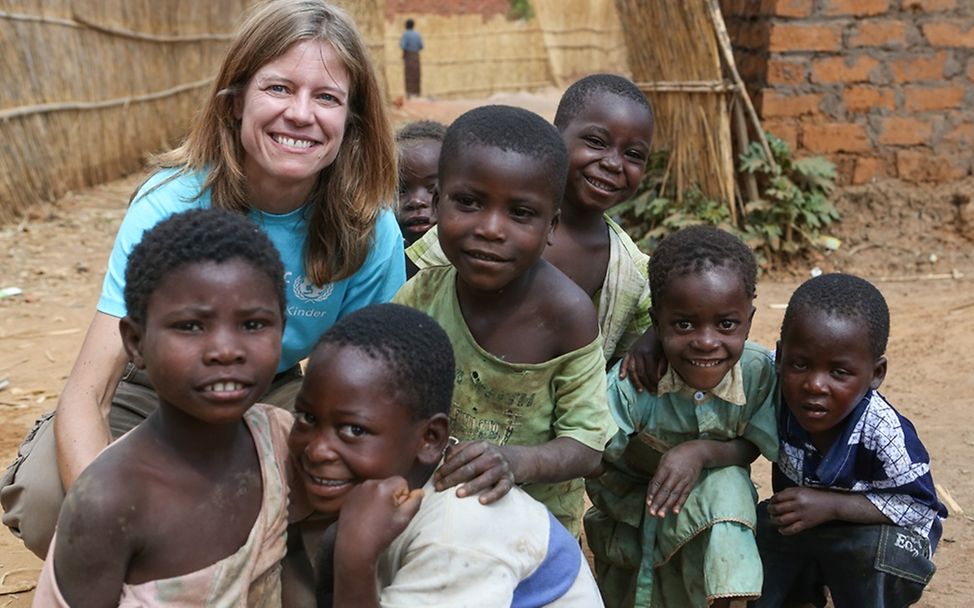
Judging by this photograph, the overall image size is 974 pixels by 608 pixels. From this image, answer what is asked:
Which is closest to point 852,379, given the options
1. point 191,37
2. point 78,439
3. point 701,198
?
point 78,439

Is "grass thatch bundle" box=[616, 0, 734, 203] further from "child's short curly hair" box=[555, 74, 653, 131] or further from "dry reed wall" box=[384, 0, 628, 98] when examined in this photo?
"dry reed wall" box=[384, 0, 628, 98]

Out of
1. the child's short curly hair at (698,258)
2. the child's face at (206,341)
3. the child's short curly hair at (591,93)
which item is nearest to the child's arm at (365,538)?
the child's face at (206,341)

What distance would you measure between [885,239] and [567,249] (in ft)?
13.9

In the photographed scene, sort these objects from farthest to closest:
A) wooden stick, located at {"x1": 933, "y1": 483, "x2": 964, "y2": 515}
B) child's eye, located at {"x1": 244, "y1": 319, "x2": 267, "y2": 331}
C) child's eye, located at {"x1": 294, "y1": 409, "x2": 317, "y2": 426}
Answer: wooden stick, located at {"x1": 933, "y1": 483, "x2": 964, "y2": 515} < child's eye, located at {"x1": 294, "y1": 409, "x2": 317, "y2": 426} < child's eye, located at {"x1": 244, "y1": 319, "x2": 267, "y2": 331}

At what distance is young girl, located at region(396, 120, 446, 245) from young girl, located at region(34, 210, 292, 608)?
178 cm

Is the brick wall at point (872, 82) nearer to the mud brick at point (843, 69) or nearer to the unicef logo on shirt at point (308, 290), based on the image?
the mud brick at point (843, 69)

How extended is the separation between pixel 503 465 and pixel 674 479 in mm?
809

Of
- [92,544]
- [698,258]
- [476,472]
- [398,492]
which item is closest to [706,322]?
[698,258]

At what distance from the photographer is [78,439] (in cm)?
254

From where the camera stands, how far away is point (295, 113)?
9.15ft

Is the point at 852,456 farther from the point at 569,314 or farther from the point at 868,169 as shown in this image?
the point at 868,169

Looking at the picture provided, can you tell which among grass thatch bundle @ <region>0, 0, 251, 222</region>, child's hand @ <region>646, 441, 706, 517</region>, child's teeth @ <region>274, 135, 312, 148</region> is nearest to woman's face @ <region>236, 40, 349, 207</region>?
child's teeth @ <region>274, 135, 312, 148</region>

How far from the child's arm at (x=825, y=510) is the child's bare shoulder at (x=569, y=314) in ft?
2.54

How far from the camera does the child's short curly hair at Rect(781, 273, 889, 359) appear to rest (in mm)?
2793
